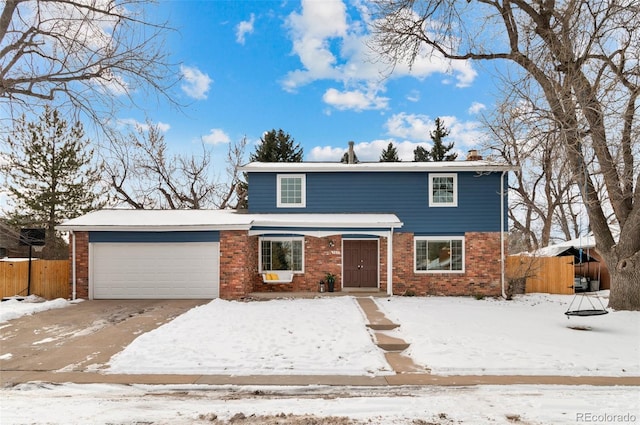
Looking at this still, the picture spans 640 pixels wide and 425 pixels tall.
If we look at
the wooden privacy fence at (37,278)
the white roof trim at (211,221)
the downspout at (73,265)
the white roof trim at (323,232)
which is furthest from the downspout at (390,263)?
the wooden privacy fence at (37,278)

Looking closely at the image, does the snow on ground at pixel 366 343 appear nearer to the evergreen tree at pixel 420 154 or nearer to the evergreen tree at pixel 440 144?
the evergreen tree at pixel 440 144

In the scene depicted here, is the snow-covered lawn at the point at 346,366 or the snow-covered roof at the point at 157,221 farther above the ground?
the snow-covered roof at the point at 157,221

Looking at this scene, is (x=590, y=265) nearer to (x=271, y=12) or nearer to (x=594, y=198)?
(x=594, y=198)

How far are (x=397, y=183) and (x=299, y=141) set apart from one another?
17002 mm

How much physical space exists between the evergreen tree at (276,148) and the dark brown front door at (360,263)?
15612mm

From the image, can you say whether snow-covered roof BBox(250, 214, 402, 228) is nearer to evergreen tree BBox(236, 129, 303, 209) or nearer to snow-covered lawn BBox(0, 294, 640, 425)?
snow-covered lawn BBox(0, 294, 640, 425)

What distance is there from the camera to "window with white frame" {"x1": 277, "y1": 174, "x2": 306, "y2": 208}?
15133mm

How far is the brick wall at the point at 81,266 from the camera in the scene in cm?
1319

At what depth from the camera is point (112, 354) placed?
6.93 m

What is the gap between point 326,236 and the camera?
14344 mm

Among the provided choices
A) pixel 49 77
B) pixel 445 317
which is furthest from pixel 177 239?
pixel 445 317

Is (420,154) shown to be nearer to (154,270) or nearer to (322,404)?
(154,270)

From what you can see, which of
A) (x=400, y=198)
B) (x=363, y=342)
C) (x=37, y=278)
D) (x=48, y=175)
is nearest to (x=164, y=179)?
(x=48, y=175)

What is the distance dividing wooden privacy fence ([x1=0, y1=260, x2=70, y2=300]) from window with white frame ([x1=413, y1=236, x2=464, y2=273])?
12887mm
